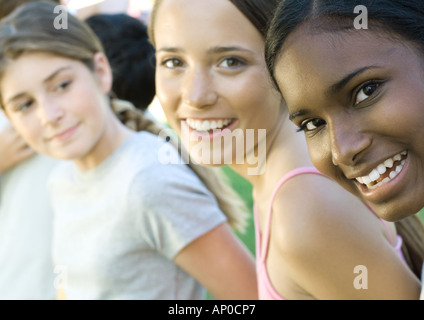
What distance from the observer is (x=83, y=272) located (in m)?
1.95

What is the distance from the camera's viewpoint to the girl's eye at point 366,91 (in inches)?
36.6

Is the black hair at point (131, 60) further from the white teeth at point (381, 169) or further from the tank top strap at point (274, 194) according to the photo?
the white teeth at point (381, 169)

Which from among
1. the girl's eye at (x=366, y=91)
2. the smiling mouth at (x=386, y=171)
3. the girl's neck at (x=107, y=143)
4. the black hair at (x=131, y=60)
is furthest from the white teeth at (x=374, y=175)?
the black hair at (x=131, y=60)

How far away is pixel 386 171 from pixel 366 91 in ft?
0.44

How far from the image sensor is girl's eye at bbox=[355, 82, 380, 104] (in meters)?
0.93

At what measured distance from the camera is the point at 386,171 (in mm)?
962

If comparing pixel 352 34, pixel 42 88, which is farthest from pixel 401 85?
pixel 42 88

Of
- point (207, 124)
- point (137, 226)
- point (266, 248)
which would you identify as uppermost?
point (207, 124)

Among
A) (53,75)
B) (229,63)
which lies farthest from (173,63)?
(53,75)

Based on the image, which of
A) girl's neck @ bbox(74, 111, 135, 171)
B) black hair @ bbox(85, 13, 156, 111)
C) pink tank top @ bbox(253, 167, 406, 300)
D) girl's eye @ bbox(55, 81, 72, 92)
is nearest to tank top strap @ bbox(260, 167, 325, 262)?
pink tank top @ bbox(253, 167, 406, 300)

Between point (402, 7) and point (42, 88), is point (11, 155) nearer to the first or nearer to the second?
point (42, 88)

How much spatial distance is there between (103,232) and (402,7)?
126cm

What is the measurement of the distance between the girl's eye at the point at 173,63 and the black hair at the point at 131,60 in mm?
1175

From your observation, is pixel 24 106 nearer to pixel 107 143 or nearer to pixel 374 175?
pixel 107 143
